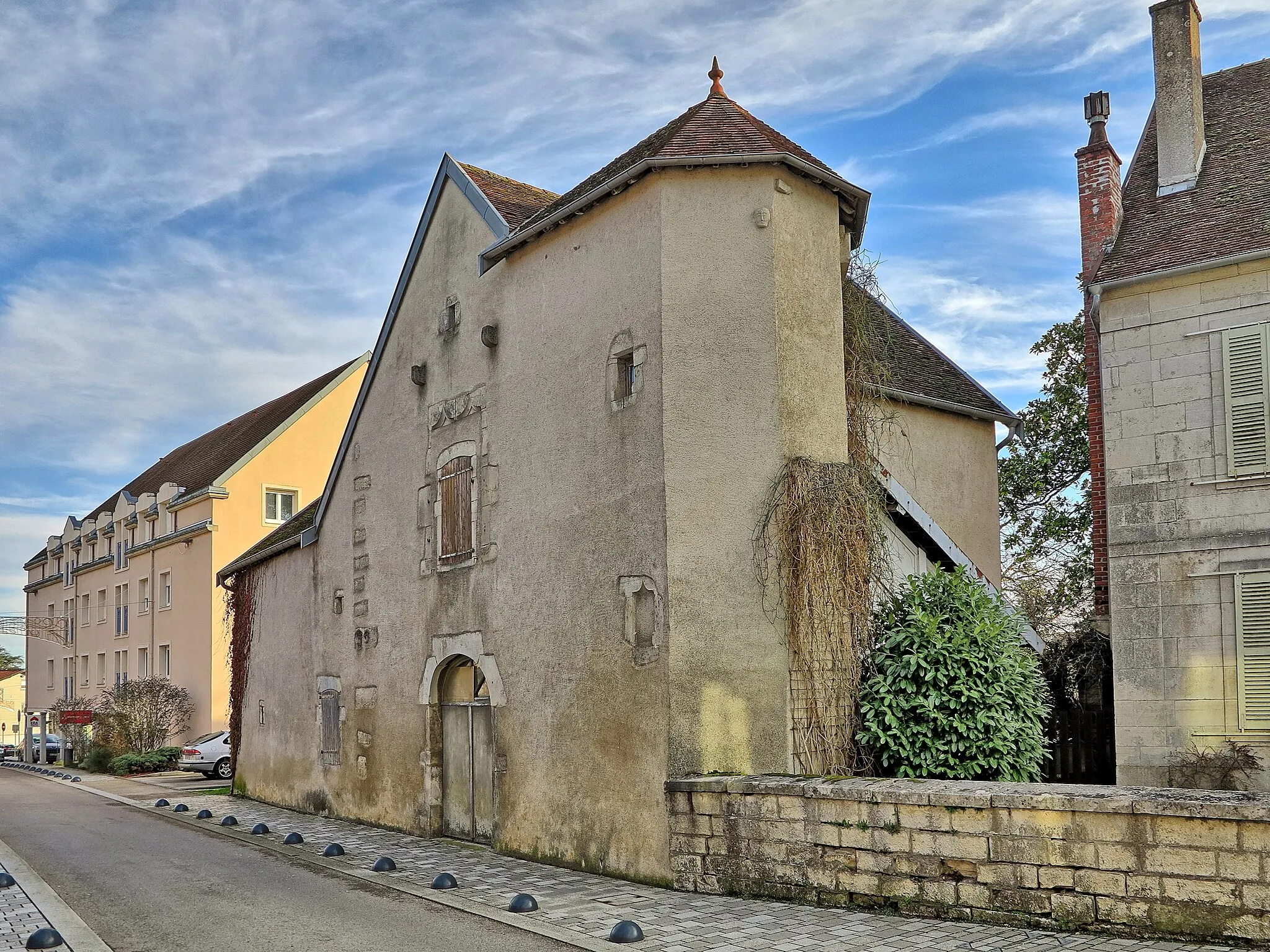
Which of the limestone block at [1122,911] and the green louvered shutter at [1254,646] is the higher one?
the green louvered shutter at [1254,646]

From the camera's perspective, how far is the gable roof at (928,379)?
14.6 m

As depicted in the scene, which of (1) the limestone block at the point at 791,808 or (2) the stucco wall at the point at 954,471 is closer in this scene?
(1) the limestone block at the point at 791,808

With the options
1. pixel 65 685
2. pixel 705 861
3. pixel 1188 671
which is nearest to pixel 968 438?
pixel 1188 671

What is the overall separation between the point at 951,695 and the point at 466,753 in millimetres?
5657

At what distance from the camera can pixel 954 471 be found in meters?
15.6

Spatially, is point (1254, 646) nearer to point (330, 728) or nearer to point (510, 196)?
point (510, 196)

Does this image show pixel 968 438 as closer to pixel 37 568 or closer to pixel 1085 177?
pixel 1085 177

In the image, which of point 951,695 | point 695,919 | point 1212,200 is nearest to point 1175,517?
point 1212,200

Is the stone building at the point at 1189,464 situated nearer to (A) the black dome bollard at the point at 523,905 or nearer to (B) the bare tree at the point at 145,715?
(A) the black dome bollard at the point at 523,905

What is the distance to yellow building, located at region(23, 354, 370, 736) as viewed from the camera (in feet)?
98.8

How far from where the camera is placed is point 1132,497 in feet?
42.1

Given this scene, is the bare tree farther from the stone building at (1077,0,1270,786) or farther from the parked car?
the stone building at (1077,0,1270,786)

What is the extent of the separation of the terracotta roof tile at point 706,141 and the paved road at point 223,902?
21.6 feet

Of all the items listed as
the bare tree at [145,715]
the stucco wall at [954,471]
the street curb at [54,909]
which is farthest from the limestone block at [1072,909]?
the bare tree at [145,715]
